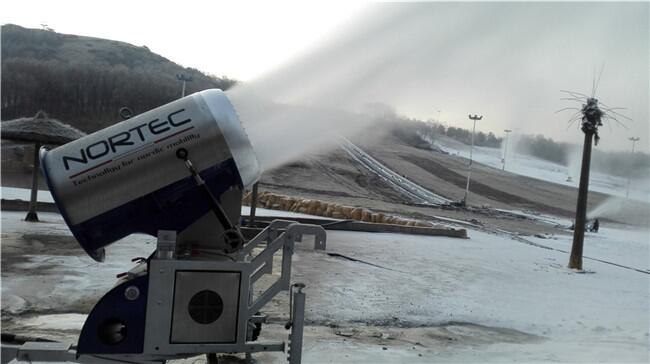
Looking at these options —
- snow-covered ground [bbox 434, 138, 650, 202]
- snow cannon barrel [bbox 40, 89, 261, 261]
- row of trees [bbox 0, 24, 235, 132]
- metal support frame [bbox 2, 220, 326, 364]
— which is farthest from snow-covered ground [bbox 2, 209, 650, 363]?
snow-covered ground [bbox 434, 138, 650, 202]

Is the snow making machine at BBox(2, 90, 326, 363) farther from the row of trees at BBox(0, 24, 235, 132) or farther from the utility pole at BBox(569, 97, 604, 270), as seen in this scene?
the row of trees at BBox(0, 24, 235, 132)

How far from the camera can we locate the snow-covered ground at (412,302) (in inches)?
229

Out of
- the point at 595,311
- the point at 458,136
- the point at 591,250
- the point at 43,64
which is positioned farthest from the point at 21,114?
the point at 458,136

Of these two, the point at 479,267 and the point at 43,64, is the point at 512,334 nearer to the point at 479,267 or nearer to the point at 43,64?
the point at 479,267

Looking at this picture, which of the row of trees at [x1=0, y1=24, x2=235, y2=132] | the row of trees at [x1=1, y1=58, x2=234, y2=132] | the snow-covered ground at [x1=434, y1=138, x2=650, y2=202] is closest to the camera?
the snow-covered ground at [x1=434, y1=138, x2=650, y2=202]

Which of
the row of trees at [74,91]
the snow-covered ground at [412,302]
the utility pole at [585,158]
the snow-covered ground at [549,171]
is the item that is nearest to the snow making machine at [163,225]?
the snow-covered ground at [412,302]

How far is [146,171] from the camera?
3.37m

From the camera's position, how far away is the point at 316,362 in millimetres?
4949

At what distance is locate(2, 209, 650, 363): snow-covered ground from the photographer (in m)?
5.81

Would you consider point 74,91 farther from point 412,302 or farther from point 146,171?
point 146,171

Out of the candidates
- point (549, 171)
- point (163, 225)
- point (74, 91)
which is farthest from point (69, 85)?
point (549, 171)

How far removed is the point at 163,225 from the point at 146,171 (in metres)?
0.40

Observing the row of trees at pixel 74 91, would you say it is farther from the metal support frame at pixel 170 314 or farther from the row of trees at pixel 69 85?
the metal support frame at pixel 170 314

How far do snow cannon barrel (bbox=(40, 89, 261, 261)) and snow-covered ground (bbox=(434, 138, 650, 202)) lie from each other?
172ft
